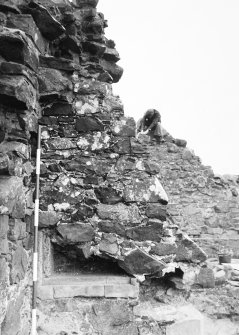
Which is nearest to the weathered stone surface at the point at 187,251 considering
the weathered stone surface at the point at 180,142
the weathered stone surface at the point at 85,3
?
the weathered stone surface at the point at 85,3

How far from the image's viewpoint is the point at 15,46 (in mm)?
3164

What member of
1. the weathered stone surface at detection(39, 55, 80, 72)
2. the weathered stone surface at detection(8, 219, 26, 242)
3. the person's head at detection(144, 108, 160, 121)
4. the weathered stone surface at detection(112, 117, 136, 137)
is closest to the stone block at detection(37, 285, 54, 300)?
the weathered stone surface at detection(8, 219, 26, 242)

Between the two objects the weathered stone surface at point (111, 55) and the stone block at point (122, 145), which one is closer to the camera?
the stone block at point (122, 145)

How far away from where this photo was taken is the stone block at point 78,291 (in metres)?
3.27

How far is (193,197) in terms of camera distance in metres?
9.01

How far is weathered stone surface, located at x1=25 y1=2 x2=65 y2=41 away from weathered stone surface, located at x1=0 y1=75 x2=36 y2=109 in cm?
72

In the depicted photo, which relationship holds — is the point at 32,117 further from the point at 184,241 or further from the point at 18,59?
the point at 184,241

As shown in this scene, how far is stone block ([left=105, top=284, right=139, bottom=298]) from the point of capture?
3.32 metres

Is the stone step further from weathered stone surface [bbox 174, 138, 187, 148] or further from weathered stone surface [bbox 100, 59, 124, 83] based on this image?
weathered stone surface [bbox 174, 138, 187, 148]

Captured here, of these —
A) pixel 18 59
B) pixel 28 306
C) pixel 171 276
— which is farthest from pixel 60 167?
pixel 171 276

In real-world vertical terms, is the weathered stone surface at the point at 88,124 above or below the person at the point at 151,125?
below

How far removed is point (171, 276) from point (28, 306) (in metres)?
1.45

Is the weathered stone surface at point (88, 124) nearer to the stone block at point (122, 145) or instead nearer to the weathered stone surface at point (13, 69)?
the stone block at point (122, 145)

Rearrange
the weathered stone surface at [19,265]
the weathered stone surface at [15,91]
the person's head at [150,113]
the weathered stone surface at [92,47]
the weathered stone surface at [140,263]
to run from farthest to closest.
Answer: the person's head at [150,113] < the weathered stone surface at [92,47] < the weathered stone surface at [140,263] < the weathered stone surface at [15,91] < the weathered stone surface at [19,265]
